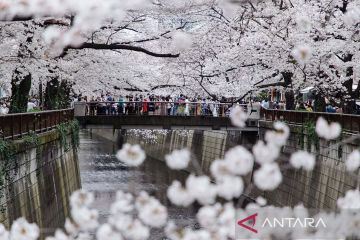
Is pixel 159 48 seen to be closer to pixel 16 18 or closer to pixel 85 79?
pixel 85 79

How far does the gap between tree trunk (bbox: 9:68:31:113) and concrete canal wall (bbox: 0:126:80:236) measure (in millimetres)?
1182

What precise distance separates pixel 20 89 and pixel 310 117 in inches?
330

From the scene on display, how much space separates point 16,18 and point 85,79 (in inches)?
748

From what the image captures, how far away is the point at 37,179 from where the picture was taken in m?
16.6

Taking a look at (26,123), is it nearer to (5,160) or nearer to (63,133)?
(5,160)

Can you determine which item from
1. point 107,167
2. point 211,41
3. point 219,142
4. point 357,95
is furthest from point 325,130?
point 107,167

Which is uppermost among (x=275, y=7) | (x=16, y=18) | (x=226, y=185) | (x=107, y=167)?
(x=275, y=7)

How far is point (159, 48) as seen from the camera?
23.3 meters

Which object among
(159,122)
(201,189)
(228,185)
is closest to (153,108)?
(159,122)

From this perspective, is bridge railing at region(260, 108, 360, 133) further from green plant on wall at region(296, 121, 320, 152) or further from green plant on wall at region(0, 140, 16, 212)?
green plant on wall at region(0, 140, 16, 212)

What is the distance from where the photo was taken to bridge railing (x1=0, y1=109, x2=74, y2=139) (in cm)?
1390

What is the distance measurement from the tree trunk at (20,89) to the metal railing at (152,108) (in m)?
8.08

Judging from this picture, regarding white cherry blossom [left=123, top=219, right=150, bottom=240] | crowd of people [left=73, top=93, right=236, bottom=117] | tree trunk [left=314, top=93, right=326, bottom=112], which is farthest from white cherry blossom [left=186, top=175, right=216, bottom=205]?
crowd of people [left=73, top=93, right=236, bottom=117]

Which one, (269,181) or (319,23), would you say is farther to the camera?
(319,23)
